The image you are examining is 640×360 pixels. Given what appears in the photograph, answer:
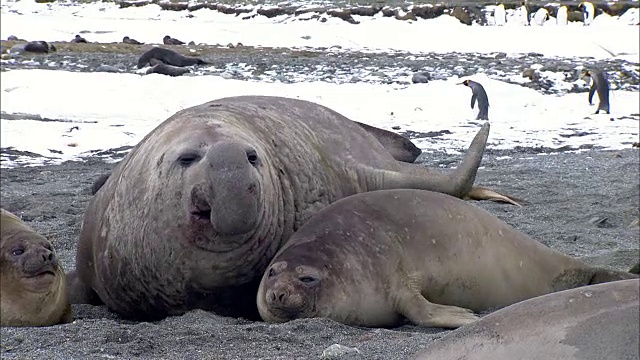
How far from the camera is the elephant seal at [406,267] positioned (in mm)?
3926

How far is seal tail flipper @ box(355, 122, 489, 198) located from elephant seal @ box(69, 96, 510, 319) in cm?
37

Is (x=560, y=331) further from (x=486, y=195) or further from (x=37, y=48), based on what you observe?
(x=37, y=48)

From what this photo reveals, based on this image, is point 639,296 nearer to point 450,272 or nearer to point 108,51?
point 450,272

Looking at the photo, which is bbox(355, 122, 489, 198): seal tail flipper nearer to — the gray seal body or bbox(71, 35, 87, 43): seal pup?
the gray seal body

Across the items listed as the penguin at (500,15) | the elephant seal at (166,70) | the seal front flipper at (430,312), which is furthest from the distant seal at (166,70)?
the penguin at (500,15)

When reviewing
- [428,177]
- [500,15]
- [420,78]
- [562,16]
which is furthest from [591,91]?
[562,16]

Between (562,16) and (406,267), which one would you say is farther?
(562,16)

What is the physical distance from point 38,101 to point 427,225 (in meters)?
10.7

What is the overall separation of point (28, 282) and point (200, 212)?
0.80 meters

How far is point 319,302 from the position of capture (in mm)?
3908

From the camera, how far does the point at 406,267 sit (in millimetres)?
4141

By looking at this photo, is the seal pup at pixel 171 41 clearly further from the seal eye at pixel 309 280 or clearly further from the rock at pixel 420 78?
the seal eye at pixel 309 280

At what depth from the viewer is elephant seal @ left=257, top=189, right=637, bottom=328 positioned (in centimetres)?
393

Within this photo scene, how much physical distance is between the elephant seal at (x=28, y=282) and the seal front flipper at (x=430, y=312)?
56.6 inches
